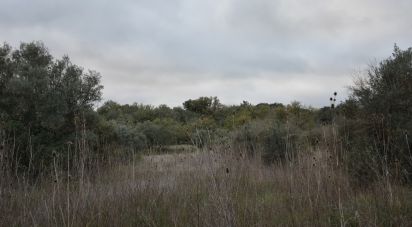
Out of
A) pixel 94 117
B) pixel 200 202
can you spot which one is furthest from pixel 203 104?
pixel 200 202

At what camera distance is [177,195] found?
568cm

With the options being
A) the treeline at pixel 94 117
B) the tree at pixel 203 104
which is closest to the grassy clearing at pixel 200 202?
the treeline at pixel 94 117

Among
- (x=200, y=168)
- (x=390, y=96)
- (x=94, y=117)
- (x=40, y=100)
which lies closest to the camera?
(x=200, y=168)

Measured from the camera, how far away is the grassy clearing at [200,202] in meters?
4.25

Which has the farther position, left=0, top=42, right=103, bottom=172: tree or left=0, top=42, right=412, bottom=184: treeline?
left=0, top=42, right=103, bottom=172: tree

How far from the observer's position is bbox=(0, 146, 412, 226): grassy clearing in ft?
13.9

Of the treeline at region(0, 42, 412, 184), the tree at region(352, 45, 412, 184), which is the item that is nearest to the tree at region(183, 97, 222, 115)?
the treeline at region(0, 42, 412, 184)

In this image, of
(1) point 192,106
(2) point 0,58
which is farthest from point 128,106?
(2) point 0,58

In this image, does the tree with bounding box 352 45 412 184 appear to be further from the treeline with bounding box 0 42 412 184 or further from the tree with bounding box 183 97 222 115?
the tree with bounding box 183 97 222 115

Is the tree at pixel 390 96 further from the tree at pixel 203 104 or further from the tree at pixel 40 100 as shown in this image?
the tree at pixel 203 104

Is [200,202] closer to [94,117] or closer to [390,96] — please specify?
[390,96]

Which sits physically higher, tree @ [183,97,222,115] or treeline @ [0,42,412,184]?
tree @ [183,97,222,115]

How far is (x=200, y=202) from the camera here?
210 inches

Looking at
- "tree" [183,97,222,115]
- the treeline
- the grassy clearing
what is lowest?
the grassy clearing
